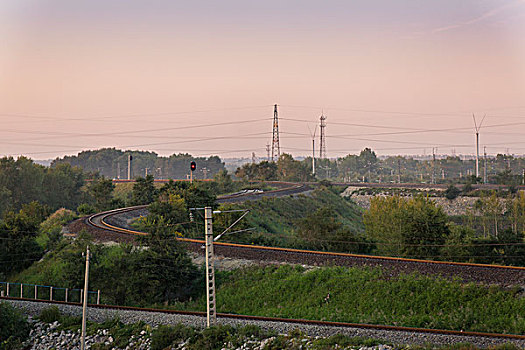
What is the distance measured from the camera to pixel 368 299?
1189 inches

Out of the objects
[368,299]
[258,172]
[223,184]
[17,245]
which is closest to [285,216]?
[223,184]

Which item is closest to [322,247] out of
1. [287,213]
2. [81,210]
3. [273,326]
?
[273,326]

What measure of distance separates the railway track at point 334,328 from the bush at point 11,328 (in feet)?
6.01

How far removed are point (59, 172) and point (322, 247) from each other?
87158mm

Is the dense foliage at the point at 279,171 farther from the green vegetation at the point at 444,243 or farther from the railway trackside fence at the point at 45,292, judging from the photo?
the railway trackside fence at the point at 45,292

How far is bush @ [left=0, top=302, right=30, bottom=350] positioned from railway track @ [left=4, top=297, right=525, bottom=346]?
1.83m

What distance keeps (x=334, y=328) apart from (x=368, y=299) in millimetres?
6687

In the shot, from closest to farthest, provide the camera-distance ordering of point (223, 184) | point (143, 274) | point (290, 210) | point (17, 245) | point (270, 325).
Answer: point (270, 325) → point (143, 274) → point (17, 245) → point (290, 210) → point (223, 184)

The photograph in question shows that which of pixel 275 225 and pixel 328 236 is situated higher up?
pixel 275 225

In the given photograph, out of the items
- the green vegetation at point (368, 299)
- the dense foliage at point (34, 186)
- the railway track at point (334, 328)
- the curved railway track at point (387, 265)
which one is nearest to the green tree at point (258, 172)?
the dense foliage at point (34, 186)

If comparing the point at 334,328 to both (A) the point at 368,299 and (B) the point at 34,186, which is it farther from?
(B) the point at 34,186

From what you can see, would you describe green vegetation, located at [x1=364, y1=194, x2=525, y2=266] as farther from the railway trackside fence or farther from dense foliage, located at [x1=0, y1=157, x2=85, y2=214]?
dense foliage, located at [x1=0, y1=157, x2=85, y2=214]

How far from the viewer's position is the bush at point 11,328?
2867 cm

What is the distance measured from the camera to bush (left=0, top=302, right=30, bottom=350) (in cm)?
2867
